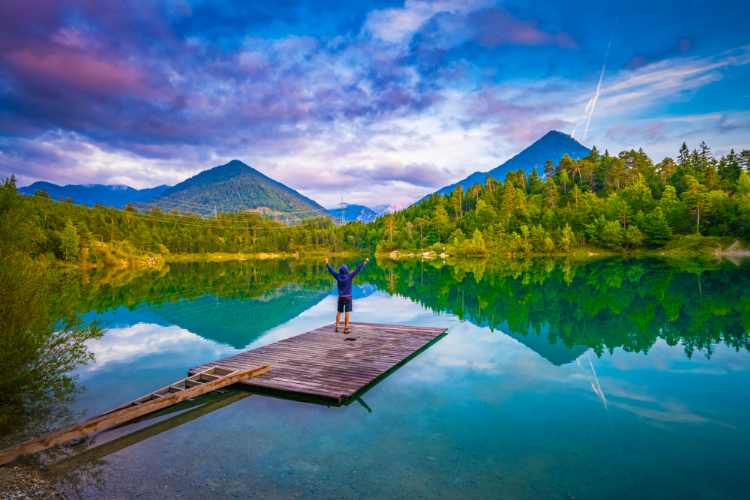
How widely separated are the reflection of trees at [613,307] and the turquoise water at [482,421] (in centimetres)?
26

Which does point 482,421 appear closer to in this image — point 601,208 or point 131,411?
point 131,411

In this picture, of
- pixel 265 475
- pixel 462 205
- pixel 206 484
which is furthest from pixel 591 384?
pixel 462 205

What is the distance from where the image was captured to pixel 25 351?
1048 cm

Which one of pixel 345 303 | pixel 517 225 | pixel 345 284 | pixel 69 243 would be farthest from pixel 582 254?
pixel 69 243

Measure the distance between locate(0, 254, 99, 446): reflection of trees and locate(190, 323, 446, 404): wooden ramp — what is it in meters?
3.98

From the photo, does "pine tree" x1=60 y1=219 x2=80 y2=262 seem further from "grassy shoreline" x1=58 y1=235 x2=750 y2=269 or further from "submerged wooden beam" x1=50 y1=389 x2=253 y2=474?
"submerged wooden beam" x1=50 y1=389 x2=253 y2=474

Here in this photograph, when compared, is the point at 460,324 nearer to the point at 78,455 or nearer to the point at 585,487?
the point at 585,487

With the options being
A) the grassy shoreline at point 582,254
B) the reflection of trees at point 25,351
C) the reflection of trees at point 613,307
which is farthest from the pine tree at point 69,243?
the reflection of trees at point 25,351

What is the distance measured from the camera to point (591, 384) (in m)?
13.5

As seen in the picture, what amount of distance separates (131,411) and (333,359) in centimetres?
670

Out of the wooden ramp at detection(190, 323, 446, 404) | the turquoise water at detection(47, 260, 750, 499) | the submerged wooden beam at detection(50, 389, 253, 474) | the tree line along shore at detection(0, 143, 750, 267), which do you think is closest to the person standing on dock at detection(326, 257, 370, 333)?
the wooden ramp at detection(190, 323, 446, 404)

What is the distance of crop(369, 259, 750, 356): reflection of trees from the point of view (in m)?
19.9

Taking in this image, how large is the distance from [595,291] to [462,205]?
135214 mm

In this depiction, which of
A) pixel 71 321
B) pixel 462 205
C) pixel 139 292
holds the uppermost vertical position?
pixel 462 205
